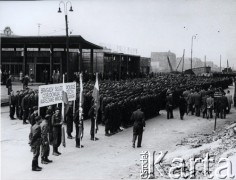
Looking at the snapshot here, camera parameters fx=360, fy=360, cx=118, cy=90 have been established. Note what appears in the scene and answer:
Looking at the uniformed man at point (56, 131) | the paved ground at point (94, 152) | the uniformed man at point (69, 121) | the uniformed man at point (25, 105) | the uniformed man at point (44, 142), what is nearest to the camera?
the paved ground at point (94, 152)

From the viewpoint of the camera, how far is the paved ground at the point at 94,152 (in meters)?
8.52

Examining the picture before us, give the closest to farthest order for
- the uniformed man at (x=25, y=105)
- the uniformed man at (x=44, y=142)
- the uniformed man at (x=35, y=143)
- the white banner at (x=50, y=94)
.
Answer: the uniformed man at (x=35, y=143) → the uniformed man at (x=44, y=142) → the white banner at (x=50, y=94) → the uniformed man at (x=25, y=105)

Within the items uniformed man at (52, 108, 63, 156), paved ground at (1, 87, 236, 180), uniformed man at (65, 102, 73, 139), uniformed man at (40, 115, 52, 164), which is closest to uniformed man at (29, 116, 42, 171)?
paved ground at (1, 87, 236, 180)

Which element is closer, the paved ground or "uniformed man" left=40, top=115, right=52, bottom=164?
the paved ground

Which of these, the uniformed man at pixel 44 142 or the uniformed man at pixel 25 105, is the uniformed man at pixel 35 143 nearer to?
the uniformed man at pixel 44 142

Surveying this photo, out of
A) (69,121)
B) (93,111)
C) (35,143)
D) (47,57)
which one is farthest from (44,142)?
(47,57)

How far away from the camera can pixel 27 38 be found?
98.3ft

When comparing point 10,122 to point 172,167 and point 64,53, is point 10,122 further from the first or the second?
point 64,53

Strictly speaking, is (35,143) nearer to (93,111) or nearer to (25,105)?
(93,111)

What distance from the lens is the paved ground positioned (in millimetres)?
8516

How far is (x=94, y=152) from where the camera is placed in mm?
10562

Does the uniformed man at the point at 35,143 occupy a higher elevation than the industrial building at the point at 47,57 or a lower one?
lower

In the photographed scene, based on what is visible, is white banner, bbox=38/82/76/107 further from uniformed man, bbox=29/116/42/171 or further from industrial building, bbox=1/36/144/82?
industrial building, bbox=1/36/144/82

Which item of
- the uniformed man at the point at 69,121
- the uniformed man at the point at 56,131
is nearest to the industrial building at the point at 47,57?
the uniformed man at the point at 69,121
